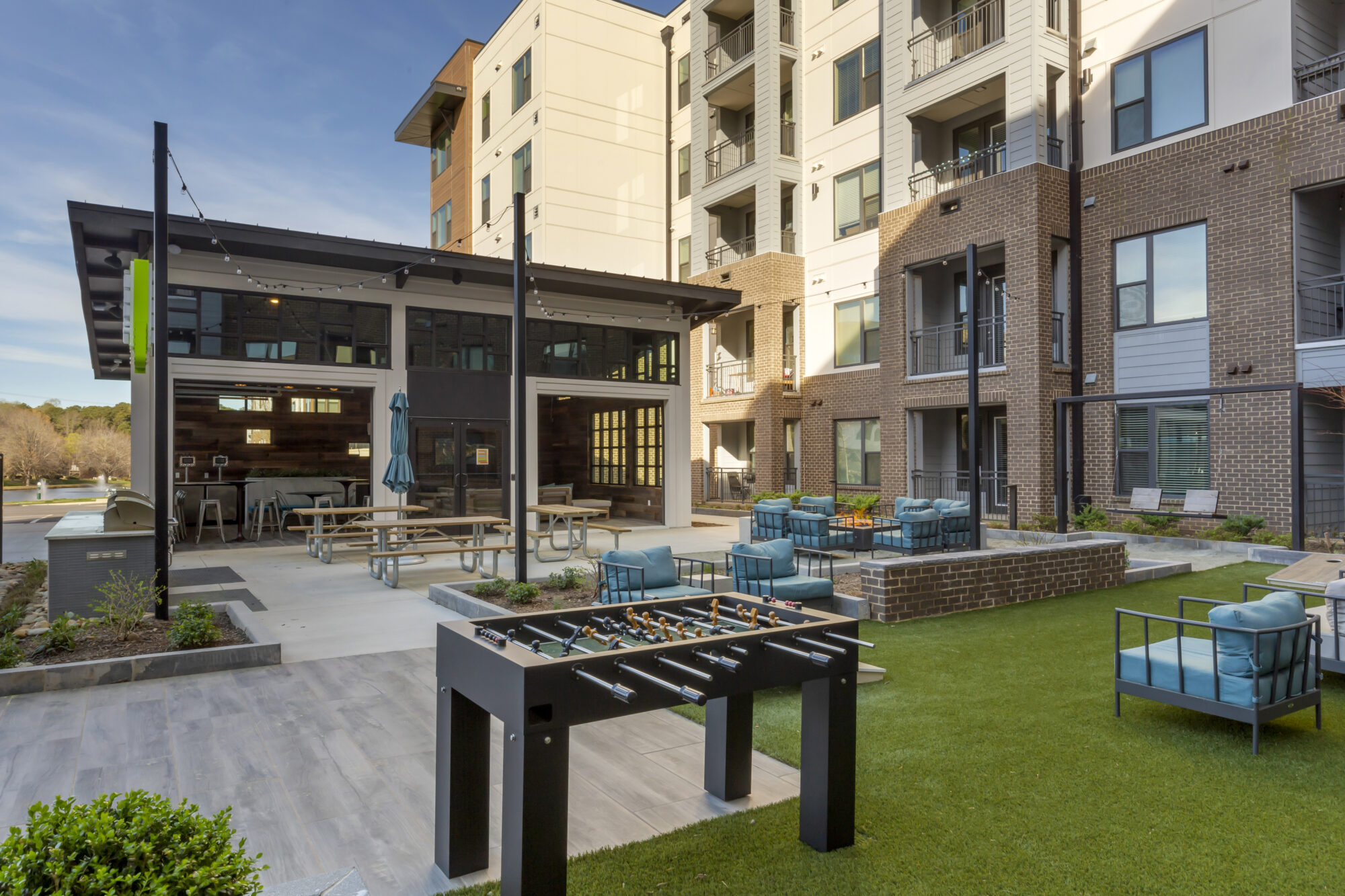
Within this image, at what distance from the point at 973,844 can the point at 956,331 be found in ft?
50.8

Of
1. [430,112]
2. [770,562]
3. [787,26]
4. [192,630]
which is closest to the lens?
[192,630]

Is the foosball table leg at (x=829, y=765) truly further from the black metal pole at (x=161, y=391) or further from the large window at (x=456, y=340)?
the large window at (x=456, y=340)

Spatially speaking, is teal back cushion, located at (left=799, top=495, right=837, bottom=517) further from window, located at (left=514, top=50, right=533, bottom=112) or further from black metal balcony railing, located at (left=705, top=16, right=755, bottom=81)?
window, located at (left=514, top=50, right=533, bottom=112)

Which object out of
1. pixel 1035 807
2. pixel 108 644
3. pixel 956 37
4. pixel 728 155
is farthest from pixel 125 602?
pixel 728 155

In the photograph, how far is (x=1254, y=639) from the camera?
4277 millimetres

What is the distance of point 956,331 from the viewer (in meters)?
17.4

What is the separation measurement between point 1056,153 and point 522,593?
13751mm

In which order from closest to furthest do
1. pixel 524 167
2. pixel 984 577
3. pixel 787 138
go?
pixel 984 577 < pixel 787 138 < pixel 524 167

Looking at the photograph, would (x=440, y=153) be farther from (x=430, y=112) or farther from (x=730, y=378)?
(x=730, y=378)

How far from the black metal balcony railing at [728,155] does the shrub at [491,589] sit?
56.3 ft

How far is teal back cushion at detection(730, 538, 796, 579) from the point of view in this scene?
7234 millimetres

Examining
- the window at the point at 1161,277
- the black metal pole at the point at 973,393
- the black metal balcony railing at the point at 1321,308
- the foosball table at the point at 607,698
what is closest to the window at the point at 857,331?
the window at the point at 1161,277

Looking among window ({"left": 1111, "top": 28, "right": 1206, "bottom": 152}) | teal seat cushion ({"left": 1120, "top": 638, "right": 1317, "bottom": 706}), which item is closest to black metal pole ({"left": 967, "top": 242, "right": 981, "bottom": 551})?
teal seat cushion ({"left": 1120, "top": 638, "right": 1317, "bottom": 706})

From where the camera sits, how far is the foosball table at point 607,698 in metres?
2.64
